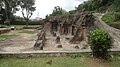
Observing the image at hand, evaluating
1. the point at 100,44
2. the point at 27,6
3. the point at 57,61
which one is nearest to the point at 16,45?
the point at 57,61

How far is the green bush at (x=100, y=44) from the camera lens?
10234mm

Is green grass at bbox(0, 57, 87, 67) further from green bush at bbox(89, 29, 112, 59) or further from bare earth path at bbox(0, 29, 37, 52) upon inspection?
bare earth path at bbox(0, 29, 37, 52)

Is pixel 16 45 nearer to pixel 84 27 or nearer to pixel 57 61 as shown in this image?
pixel 84 27

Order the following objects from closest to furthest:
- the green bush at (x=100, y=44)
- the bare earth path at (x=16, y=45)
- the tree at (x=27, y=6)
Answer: the green bush at (x=100, y=44)
the bare earth path at (x=16, y=45)
the tree at (x=27, y=6)

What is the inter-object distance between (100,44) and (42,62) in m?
2.77

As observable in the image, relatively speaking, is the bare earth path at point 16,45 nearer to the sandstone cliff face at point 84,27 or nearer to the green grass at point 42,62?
the sandstone cliff face at point 84,27

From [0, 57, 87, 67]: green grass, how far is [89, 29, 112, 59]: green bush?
2.75 ft

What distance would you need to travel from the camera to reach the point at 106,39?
1027cm

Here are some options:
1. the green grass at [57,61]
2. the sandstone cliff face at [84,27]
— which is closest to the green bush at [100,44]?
the green grass at [57,61]

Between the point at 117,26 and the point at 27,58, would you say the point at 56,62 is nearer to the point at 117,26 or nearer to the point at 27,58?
the point at 27,58

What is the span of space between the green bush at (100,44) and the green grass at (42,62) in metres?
0.84

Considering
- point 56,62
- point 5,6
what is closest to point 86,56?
point 56,62

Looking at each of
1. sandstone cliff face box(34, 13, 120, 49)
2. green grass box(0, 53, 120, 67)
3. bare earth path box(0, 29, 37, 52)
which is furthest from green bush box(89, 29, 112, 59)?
bare earth path box(0, 29, 37, 52)

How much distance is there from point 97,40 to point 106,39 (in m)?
0.42
